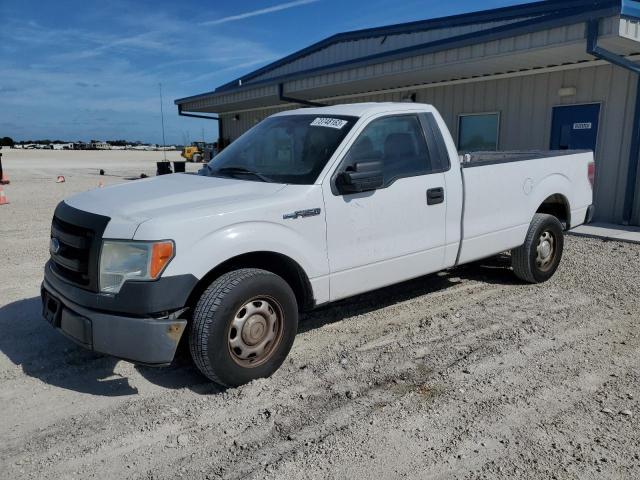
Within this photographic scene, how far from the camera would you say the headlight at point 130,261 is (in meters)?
3.09

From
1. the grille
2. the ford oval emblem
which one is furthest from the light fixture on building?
the ford oval emblem

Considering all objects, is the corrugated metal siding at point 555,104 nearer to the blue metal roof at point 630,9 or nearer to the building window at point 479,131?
the building window at point 479,131

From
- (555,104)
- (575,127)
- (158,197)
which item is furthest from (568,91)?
(158,197)

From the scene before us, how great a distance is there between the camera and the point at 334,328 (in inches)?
184

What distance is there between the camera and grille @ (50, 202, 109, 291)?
3.22 meters

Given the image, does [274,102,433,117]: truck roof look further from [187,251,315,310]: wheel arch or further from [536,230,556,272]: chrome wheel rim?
[536,230,556,272]: chrome wheel rim

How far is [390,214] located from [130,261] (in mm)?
2026

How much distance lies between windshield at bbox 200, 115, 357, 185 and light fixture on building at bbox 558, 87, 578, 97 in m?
7.46

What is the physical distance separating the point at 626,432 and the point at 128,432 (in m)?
2.86

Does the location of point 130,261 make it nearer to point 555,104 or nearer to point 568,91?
point 568,91

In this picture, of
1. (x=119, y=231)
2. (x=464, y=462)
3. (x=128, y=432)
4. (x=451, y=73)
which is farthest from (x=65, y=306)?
(x=451, y=73)

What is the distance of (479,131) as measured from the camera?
12.0 m

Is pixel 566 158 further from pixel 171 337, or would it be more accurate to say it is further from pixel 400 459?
pixel 171 337

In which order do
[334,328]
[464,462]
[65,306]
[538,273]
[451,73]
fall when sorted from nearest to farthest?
[464,462] < [65,306] < [334,328] < [538,273] < [451,73]
